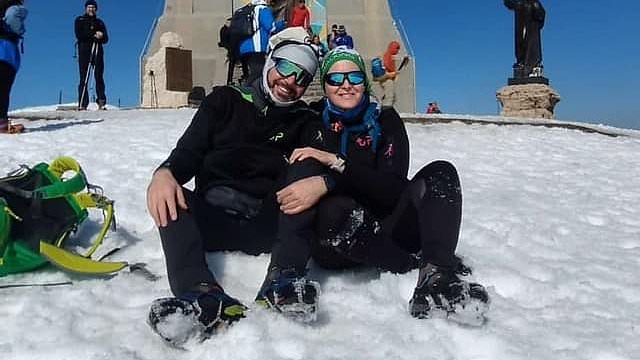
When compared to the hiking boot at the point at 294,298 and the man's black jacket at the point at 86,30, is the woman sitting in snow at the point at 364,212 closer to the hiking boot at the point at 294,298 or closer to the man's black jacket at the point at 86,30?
the hiking boot at the point at 294,298

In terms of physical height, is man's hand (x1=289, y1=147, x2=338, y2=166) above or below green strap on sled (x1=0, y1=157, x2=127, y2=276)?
above

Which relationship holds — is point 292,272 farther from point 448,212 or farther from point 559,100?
point 559,100

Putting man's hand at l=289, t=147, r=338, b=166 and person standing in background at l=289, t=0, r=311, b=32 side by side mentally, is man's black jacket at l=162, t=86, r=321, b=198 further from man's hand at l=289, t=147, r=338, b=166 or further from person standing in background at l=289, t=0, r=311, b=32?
person standing in background at l=289, t=0, r=311, b=32

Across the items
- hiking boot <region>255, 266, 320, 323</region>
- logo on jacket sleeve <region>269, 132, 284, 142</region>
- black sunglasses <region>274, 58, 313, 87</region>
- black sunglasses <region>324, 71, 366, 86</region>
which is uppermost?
black sunglasses <region>274, 58, 313, 87</region>

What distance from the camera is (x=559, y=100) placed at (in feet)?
45.3

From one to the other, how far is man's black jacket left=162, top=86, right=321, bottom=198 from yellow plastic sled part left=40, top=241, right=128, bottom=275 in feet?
1.76

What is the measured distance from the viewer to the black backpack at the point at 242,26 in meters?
7.57

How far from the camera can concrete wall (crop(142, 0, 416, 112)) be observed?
19594mm

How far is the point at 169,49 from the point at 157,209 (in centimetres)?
1417

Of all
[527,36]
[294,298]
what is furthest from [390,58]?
[294,298]

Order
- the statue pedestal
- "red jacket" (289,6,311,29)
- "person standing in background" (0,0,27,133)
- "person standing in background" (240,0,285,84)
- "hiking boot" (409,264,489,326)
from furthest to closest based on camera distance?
the statue pedestal → "red jacket" (289,6,311,29) → "person standing in background" (240,0,285,84) → "person standing in background" (0,0,27,133) → "hiking boot" (409,264,489,326)

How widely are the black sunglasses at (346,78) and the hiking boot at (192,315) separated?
112 centimetres

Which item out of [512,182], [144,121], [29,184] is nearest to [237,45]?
[144,121]

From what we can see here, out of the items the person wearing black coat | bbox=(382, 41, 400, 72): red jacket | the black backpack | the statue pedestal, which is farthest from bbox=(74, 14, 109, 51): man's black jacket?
bbox=(382, 41, 400, 72): red jacket
